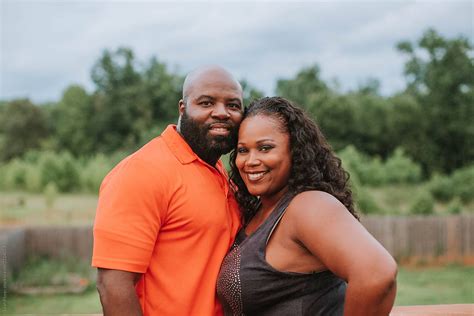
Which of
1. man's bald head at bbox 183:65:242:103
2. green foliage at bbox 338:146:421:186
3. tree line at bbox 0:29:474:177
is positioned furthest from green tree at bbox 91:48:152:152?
man's bald head at bbox 183:65:242:103

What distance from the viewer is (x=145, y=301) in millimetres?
2510

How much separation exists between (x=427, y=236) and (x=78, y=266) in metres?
9.49

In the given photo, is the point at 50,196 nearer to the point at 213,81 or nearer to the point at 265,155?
the point at 213,81

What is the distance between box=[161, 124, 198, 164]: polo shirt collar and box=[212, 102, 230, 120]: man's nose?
18cm

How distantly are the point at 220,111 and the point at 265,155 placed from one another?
0.29 metres

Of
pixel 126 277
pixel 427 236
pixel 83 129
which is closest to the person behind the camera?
pixel 126 277

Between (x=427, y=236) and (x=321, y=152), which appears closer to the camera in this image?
(x=321, y=152)

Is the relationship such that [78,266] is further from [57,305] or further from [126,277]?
[126,277]

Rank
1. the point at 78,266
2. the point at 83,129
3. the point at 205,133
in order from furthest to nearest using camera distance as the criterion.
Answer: the point at 83,129, the point at 78,266, the point at 205,133

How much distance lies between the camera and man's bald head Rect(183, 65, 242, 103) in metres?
2.71

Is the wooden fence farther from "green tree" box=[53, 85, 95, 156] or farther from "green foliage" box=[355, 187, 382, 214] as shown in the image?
"green tree" box=[53, 85, 95, 156]

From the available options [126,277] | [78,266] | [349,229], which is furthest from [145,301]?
[78,266]

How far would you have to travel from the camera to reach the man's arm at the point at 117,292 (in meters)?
2.32

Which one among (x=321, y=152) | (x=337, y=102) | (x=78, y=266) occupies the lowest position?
(x=78, y=266)
